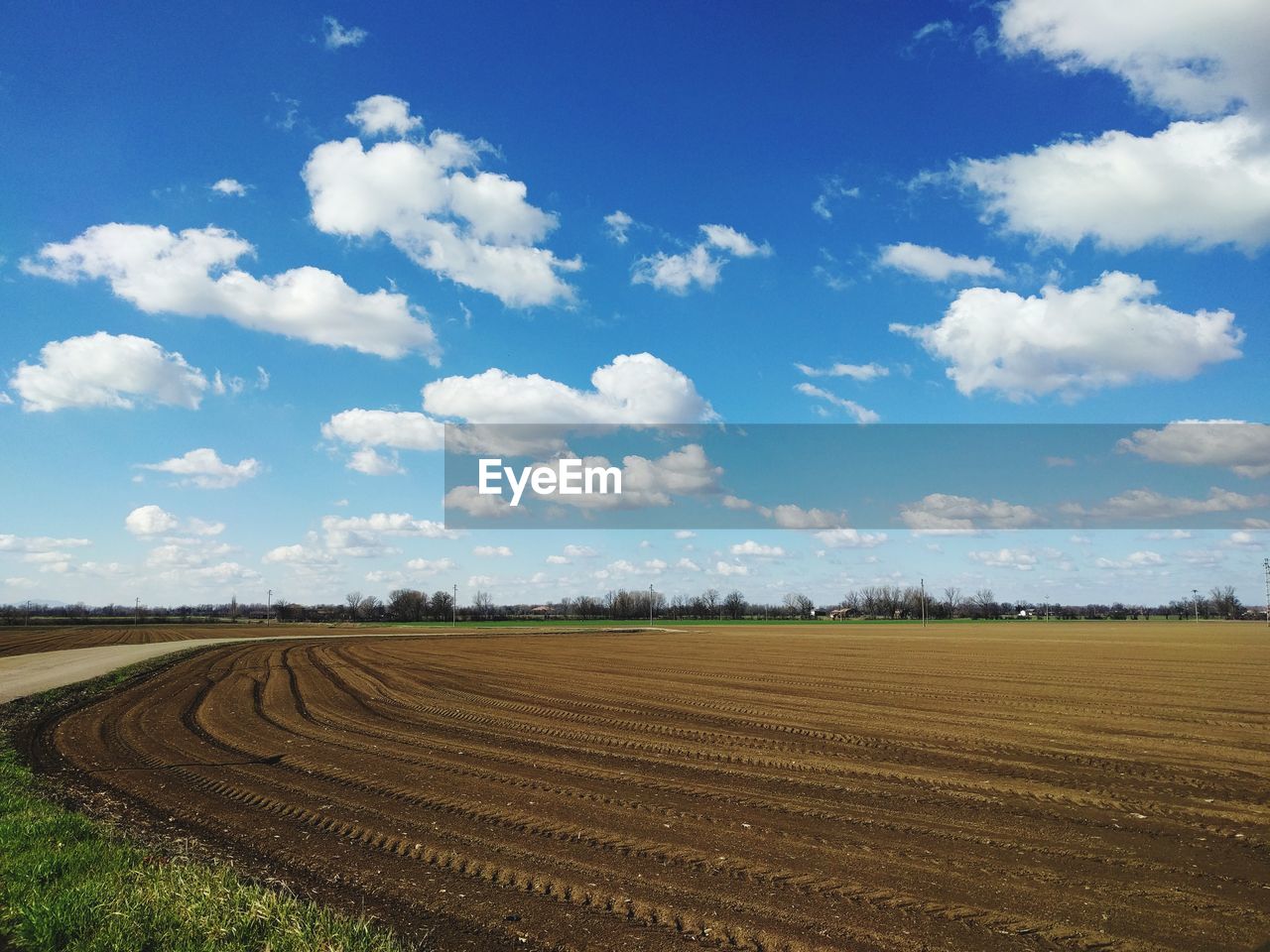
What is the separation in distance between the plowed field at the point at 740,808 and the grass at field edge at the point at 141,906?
0.90m

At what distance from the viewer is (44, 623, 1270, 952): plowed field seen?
737 centimetres

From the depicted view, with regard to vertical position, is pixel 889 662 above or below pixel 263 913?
below

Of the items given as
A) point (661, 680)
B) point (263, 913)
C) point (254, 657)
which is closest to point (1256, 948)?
point (263, 913)

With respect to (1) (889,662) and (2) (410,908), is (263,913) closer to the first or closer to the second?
(2) (410,908)

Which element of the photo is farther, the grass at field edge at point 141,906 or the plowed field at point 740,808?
the plowed field at point 740,808

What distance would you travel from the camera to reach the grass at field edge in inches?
249

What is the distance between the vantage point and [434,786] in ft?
40.4

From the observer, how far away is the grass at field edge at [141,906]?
632 centimetres

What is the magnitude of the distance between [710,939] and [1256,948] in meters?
4.58

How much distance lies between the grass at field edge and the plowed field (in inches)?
35.2

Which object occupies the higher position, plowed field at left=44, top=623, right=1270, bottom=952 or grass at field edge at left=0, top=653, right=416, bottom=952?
grass at field edge at left=0, top=653, right=416, bottom=952

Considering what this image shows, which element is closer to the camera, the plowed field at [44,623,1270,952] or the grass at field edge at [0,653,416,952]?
the grass at field edge at [0,653,416,952]

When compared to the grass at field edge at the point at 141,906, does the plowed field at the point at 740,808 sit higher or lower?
lower

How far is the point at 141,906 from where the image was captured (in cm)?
688
